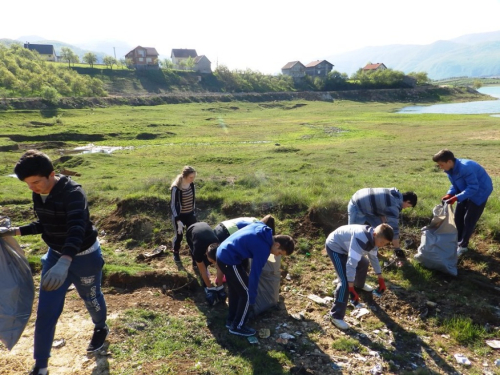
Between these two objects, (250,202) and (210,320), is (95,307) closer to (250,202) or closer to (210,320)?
(210,320)

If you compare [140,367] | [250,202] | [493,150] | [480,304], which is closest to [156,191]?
[250,202]

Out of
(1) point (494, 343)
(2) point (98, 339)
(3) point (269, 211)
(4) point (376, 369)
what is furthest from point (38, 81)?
(1) point (494, 343)

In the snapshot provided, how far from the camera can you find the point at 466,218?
620cm

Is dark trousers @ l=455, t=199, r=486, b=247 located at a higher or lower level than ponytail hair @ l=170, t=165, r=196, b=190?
lower

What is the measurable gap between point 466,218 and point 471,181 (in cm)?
76

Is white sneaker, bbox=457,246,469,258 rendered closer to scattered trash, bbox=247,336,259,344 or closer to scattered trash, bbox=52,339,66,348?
scattered trash, bbox=247,336,259,344

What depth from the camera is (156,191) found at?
1030cm

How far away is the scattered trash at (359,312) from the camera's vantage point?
17.1 feet

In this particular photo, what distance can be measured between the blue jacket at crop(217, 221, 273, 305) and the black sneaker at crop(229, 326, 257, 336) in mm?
462

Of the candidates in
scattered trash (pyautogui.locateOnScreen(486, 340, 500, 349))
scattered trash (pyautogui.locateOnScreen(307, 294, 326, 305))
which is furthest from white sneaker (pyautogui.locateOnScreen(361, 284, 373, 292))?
scattered trash (pyautogui.locateOnScreen(486, 340, 500, 349))

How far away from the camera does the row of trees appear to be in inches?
1938

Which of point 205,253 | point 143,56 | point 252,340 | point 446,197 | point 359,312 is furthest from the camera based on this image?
point 143,56

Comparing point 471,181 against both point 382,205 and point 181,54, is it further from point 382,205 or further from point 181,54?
point 181,54

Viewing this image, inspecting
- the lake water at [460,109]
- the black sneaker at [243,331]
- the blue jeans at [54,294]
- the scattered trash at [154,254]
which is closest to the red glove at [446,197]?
the black sneaker at [243,331]
